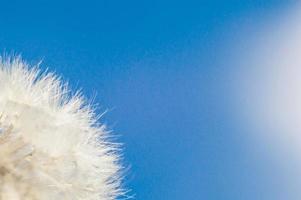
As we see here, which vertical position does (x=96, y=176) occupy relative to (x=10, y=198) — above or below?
above

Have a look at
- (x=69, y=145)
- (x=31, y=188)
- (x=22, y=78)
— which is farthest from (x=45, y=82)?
(x=31, y=188)

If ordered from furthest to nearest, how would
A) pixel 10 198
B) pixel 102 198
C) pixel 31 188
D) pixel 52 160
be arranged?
pixel 102 198 < pixel 52 160 < pixel 31 188 < pixel 10 198

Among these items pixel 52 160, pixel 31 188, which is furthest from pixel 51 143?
pixel 31 188

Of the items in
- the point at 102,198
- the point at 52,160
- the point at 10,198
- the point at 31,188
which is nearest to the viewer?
the point at 10,198

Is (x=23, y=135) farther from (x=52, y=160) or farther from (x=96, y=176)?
(x=96, y=176)

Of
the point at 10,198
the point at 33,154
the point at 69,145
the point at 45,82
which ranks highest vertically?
the point at 45,82

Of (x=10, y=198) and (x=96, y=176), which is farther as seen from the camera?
(x=96, y=176)
